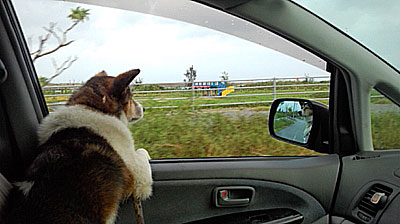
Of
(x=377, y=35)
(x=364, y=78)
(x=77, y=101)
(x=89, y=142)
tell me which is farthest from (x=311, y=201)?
(x=77, y=101)

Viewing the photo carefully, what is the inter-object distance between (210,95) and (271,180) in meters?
1.07

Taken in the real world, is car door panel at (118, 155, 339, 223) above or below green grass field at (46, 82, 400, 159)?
below

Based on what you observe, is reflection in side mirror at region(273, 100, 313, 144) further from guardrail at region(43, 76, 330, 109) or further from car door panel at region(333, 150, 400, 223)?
car door panel at region(333, 150, 400, 223)

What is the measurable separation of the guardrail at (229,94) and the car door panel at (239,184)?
2.00ft

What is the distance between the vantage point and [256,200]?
246 cm

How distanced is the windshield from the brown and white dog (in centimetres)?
133

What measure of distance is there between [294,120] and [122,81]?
1247 mm

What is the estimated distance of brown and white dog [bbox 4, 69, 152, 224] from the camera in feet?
5.84

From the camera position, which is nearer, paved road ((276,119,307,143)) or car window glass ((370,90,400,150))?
car window glass ((370,90,400,150))

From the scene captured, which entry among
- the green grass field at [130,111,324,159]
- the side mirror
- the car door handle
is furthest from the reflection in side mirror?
the car door handle

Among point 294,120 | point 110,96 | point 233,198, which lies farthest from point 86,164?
point 294,120

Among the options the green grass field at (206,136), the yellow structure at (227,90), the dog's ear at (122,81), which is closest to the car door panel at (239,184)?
the green grass field at (206,136)

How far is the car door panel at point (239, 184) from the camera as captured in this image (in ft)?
7.77

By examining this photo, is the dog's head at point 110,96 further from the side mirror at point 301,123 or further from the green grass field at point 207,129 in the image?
the side mirror at point 301,123
